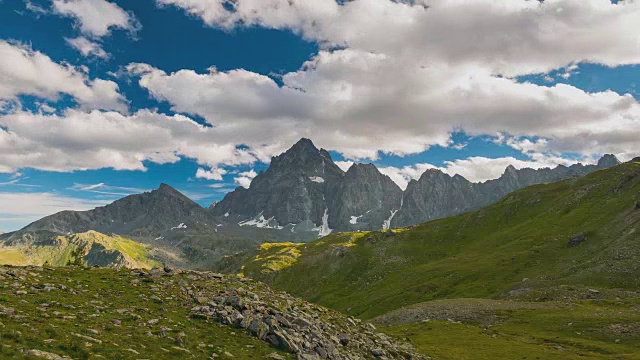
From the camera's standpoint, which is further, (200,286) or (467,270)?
(467,270)

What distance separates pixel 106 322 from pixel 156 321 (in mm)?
3337

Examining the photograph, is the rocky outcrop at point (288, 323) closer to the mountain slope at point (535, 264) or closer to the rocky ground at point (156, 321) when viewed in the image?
the rocky ground at point (156, 321)

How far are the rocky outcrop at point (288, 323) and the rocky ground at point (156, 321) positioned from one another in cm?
9

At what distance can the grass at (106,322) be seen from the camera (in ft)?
71.6

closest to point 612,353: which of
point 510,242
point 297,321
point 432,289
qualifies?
point 297,321

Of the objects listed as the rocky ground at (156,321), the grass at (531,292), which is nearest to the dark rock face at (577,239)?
the grass at (531,292)

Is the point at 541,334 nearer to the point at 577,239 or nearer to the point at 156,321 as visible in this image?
the point at 156,321

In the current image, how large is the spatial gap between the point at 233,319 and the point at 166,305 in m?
6.15

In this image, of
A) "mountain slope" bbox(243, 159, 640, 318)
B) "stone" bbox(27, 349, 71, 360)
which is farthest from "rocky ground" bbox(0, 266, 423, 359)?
"mountain slope" bbox(243, 159, 640, 318)

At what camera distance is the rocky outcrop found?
30.8 m

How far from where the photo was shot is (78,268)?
41812mm

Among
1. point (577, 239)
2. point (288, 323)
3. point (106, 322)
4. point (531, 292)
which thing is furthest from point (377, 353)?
point (577, 239)

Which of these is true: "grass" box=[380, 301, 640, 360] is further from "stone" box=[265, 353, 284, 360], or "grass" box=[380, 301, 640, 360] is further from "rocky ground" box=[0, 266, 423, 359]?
"stone" box=[265, 353, 284, 360]

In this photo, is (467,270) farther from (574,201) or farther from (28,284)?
(28,284)
